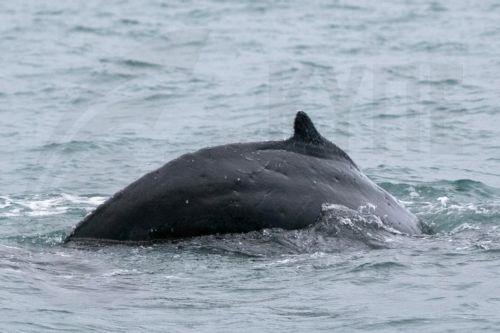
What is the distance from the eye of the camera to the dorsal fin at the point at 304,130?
11.2 metres

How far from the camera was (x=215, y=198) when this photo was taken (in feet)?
34.2

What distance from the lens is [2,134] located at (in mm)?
21188

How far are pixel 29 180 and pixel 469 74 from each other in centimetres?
1263

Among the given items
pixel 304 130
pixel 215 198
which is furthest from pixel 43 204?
pixel 215 198

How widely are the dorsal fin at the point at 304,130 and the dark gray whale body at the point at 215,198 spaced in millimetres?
304

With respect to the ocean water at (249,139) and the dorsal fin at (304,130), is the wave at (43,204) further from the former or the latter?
the dorsal fin at (304,130)

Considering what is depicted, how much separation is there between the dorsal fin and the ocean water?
999mm

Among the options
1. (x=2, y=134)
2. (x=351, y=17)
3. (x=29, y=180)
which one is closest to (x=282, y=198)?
(x=29, y=180)

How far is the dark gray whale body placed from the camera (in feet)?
34.2

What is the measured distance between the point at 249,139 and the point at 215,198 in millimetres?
9706

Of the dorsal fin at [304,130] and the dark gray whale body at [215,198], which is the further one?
the dorsal fin at [304,130]

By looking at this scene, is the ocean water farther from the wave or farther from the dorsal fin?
the dorsal fin

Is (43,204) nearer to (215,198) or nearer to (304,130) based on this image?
(304,130)

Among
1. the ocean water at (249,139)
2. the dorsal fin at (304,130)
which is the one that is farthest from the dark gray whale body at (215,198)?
the dorsal fin at (304,130)
